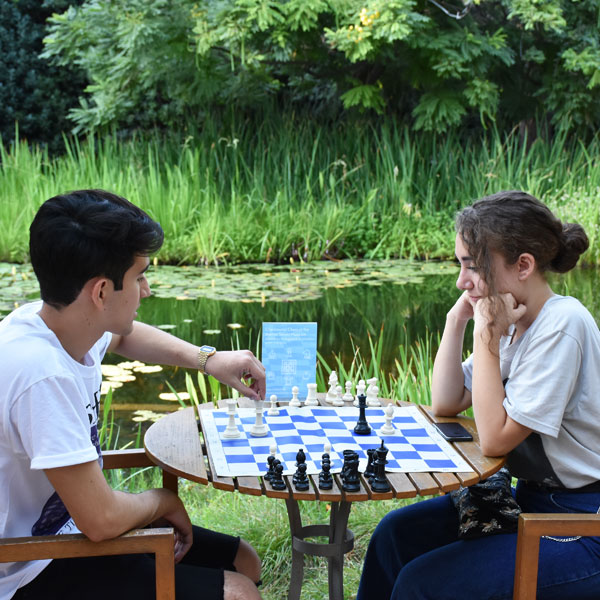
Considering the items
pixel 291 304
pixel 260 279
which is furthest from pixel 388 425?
pixel 260 279

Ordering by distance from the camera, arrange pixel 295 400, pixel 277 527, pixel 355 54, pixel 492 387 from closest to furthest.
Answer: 1. pixel 492 387
2. pixel 295 400
3. pixel 277 527
4. pixel 355 54

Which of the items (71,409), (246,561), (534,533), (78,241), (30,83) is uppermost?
(30,83)

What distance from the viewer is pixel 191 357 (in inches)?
94.3

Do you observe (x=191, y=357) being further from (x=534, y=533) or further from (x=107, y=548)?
(x=534, y=533)

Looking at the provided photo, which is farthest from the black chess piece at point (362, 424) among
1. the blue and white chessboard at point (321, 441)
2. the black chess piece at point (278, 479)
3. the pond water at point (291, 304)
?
the pond water at point (291, 304)

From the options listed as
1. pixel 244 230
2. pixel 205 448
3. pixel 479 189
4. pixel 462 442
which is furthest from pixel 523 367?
pixel 479 189

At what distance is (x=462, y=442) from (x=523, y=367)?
1.01ft

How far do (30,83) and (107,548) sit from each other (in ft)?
39.2

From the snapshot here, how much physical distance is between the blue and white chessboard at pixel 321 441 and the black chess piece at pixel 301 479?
7 cm

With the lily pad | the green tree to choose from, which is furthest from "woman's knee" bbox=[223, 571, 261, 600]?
the green tree

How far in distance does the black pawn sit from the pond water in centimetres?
286

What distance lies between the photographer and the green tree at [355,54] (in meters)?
8.33

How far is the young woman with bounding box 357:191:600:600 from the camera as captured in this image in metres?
1.92

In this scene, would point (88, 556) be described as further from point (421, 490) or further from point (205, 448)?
point (421, 490)
